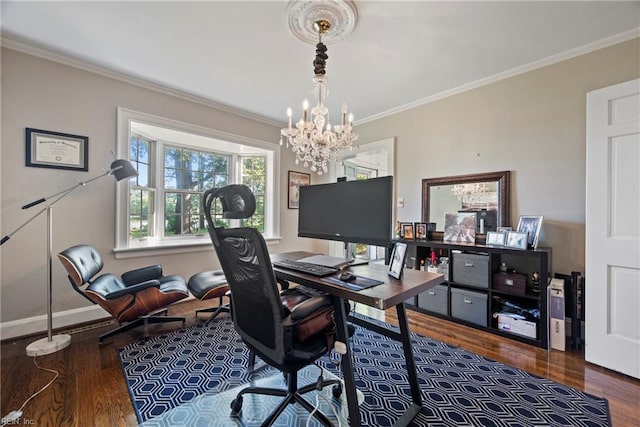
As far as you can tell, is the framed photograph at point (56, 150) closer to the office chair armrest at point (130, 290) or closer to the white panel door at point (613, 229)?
the office chair armrest at point (130, 290)

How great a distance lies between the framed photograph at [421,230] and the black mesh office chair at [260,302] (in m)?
2.28

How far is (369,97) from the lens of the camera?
337cm

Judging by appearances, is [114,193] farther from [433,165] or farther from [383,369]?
[433,165]

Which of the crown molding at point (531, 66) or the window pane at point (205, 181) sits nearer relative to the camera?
the crown molding at point (531, 66)

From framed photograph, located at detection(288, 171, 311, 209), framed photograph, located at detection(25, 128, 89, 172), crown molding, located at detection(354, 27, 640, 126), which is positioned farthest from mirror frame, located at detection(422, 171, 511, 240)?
framed photograph, located at detection(25, 128, 89, 172)

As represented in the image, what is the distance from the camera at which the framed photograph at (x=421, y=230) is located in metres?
3.22

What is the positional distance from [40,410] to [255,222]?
10.0 feet

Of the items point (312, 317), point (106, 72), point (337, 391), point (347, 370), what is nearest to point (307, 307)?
point (312, 317)

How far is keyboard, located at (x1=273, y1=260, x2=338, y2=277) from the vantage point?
1465 millimetres

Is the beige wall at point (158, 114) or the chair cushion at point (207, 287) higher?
the beige wall at point (158, 114)

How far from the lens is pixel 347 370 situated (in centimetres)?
124

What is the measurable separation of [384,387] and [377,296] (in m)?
1.06

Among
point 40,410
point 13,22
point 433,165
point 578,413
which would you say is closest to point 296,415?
point 40,410

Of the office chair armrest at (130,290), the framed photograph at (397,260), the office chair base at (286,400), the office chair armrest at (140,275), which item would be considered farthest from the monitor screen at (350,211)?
the office chair armrest at (140,275)
